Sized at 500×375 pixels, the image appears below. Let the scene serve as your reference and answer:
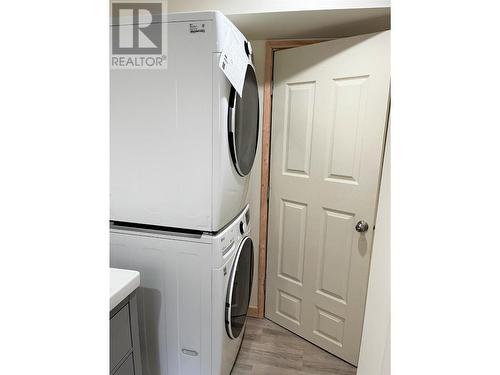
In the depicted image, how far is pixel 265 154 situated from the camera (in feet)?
6.81

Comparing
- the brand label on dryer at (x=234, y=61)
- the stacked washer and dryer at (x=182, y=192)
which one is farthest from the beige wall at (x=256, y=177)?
the brand label on dryer at (x=234, y=61)

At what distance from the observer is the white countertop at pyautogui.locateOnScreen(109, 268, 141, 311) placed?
86cm

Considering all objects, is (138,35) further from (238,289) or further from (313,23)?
(238,289)

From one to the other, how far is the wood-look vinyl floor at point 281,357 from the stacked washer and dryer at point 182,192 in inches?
18.5

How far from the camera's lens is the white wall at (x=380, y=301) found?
29.3 inches

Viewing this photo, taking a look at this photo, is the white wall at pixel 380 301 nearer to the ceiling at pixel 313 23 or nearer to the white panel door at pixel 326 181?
the white panel door at pixel 326 181

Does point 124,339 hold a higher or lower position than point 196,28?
lower

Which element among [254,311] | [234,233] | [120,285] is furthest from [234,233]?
[254,311]

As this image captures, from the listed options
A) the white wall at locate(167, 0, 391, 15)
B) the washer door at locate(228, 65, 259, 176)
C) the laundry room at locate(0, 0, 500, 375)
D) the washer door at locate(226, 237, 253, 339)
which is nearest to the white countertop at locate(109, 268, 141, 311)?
the laundry room at locate(0, 0, 500, 375)

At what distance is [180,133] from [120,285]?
595mm
